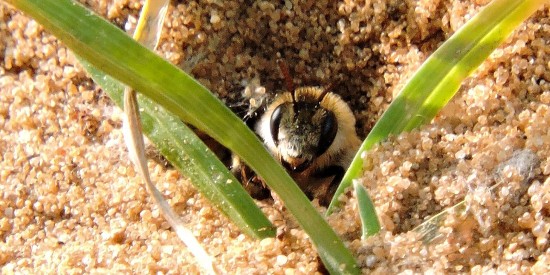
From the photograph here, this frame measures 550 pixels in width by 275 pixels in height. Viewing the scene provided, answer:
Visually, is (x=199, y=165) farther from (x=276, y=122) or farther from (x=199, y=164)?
(x=276, y=122)

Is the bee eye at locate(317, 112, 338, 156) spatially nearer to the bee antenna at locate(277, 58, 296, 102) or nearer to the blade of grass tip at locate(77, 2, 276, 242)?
the bee antenna at locate(277, 58, 296, 102)

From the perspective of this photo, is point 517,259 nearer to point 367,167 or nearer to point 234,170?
point 367,167

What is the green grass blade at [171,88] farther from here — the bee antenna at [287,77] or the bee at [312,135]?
the bee antenna at [287,77]

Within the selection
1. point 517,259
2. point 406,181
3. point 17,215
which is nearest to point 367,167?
point 406,181

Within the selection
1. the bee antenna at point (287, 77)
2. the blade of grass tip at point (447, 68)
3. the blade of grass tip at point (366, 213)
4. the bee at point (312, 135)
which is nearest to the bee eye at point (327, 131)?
the bee at point (312, 135)

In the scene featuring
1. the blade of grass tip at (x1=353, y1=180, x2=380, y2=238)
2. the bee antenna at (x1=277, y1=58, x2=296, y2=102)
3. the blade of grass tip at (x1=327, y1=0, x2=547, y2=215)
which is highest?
the bee antenna at (x1=277, y1=58, x2=296, y2=102)

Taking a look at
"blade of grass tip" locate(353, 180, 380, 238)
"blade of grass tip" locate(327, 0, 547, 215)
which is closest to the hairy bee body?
"blade of grass tip" locate(327, 0, 547, 215)
